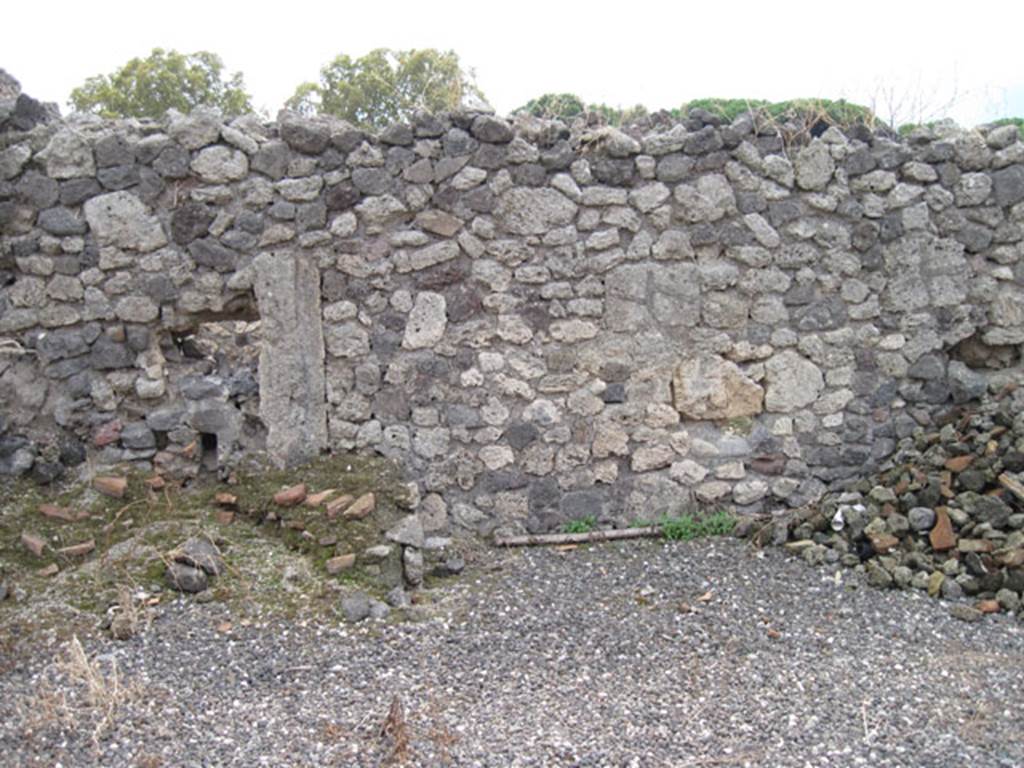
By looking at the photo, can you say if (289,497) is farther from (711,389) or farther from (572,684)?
(711,389)

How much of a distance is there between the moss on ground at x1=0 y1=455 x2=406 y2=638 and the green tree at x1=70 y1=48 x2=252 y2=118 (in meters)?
11.9

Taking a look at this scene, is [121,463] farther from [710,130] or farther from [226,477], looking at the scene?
[710,130]

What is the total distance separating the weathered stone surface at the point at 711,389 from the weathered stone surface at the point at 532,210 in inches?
40.6

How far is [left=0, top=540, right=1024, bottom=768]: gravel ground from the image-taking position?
306cm

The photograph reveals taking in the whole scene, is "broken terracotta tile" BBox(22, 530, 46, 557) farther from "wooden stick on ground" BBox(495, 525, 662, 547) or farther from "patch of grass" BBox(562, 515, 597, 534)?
"patch of grass" BBox(562, 515, 597, 534)

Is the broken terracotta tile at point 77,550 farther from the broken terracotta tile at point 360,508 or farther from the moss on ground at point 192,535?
the broken terracotta tile at point 360,508

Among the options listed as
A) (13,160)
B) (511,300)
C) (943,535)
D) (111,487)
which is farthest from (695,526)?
(13,160)

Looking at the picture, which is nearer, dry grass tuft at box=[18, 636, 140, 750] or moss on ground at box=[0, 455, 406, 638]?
dry grass tuft at box=[18, 636, 140, 750]

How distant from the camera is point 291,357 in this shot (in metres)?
4.80

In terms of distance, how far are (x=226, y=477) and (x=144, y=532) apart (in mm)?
549

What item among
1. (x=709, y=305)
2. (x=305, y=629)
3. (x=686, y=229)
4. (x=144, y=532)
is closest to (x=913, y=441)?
(x=709, y=305)

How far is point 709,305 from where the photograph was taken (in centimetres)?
504

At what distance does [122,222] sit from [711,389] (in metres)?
3.16

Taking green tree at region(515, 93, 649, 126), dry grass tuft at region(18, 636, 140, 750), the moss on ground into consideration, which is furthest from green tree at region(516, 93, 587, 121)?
dry grass tuft at region(18, 636, 140, 750)
